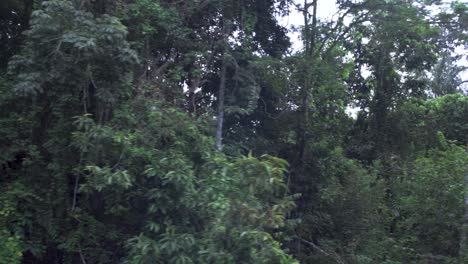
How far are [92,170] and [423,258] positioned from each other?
470 centimetres

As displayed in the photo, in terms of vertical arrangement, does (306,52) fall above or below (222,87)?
above

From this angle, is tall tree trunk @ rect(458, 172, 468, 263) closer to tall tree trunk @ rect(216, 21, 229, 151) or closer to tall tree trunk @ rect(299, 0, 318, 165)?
tall tree trunk @ rect(216, 21, 229, 151)

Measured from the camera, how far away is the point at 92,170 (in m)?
5.87

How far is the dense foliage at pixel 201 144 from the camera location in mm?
5914

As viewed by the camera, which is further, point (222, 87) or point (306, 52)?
point (306, 52)

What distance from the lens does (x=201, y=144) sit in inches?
267

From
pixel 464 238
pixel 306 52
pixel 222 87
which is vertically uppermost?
pixel 306 52

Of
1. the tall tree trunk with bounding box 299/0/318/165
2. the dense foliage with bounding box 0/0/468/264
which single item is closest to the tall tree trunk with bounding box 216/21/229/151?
the dense foliage with bounding box 0/0/468/264

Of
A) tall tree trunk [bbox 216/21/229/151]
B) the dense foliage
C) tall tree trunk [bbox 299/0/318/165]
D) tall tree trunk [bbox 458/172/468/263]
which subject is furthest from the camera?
tall tree trunk [bbox 299/0/318/165]

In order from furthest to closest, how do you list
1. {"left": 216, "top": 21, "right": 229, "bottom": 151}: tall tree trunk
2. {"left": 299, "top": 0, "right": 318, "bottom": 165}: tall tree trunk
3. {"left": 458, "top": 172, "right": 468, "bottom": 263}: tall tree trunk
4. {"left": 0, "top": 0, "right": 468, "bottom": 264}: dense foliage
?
{"left": 299, "top": 0, "right": 318, "bottom": 165}: tall tree trunk, {"left": 216, "top": 21, "right": 229, "bottom": 151}: tall tree trunk, {"left": 458, "top": 172, "right": 468, "bottom": 263}: tall tree trunk, {"left": 0, "top": 0, "right": 468, "bottom": 264}: dense foliage

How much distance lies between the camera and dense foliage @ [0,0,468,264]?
19.4 feet

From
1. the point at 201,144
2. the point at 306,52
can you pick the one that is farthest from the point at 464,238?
the point at 306,52

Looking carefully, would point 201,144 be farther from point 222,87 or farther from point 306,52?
point 306,52

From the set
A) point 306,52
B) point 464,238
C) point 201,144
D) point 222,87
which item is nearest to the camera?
point 201,144
